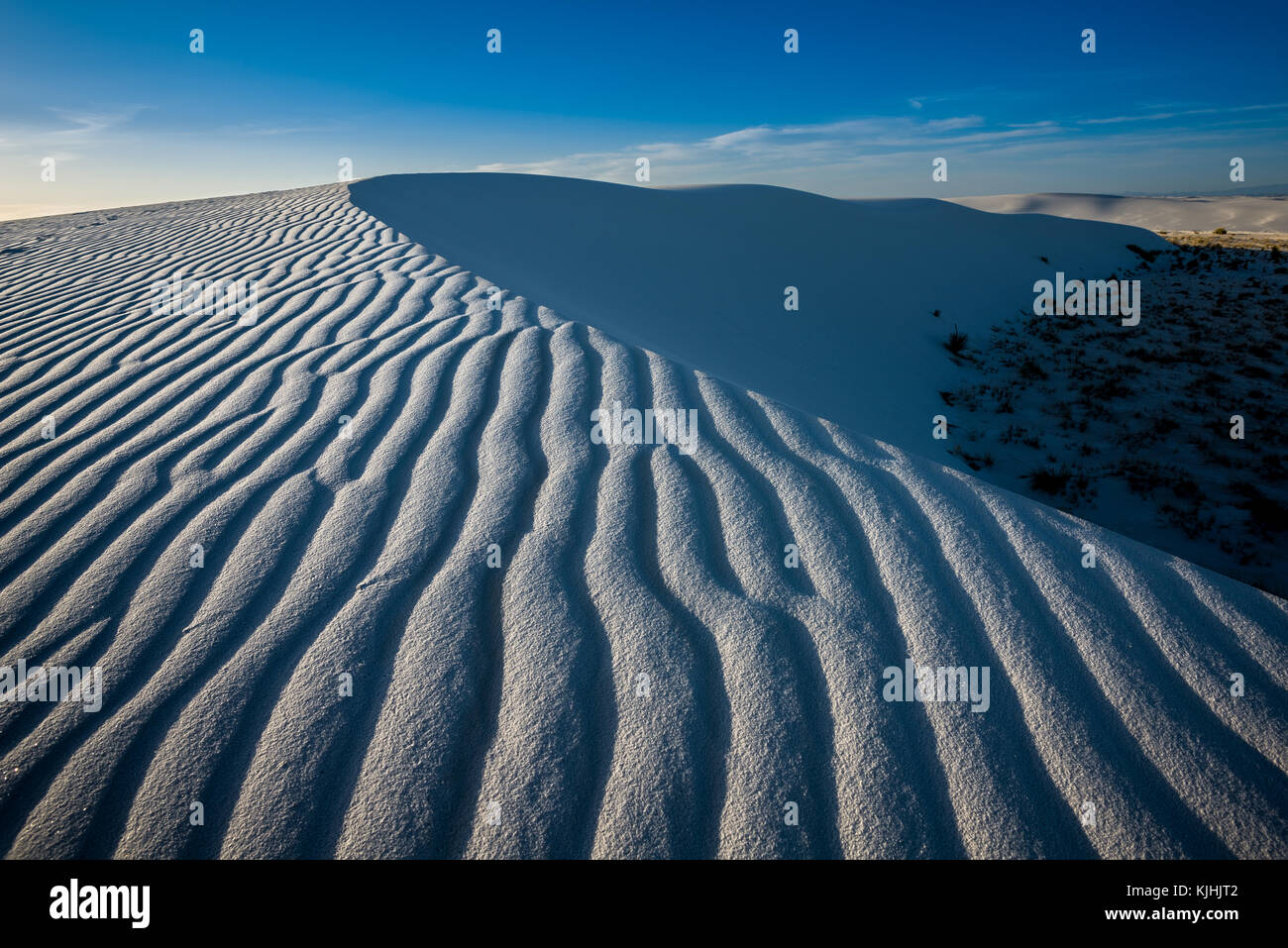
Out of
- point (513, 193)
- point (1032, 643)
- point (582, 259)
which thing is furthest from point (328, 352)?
point (513, 193)

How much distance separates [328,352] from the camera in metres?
3.43

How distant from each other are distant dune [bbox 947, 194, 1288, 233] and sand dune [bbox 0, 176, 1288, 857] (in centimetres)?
2756

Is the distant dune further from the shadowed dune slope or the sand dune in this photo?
the sand dune

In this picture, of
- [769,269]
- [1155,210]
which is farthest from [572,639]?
[1155,210]

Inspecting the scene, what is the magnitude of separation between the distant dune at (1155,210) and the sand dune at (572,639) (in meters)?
27.6

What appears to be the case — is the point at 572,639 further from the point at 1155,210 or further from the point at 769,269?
the point at 1155,210

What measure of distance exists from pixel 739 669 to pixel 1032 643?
787 millimetres

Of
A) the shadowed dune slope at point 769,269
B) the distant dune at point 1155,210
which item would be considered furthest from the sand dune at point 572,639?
the distant dune at point 1155,210

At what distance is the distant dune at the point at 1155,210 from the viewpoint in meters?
25.6

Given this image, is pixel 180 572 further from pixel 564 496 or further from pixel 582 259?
pixel 582 259

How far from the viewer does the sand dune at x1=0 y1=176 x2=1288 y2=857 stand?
125 cm

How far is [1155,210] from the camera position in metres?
30.1

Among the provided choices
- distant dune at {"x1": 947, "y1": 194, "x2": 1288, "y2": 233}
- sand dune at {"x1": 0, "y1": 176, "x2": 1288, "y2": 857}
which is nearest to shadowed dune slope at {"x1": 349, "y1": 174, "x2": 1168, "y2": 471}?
sand dune at {"x1": 0, "y1": 176, "x2": 1288, "y2": 857}
